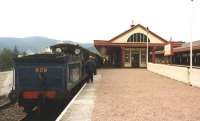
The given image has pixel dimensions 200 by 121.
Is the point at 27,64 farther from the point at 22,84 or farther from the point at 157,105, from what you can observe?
the point at 157,105

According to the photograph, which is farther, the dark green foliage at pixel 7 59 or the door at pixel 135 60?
the door at pixel 135 60

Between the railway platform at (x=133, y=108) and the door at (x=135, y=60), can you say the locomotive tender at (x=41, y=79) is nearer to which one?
the railway platform at (x=133, y=108)

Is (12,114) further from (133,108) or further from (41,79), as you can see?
(133,108)

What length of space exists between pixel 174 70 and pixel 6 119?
618 inches

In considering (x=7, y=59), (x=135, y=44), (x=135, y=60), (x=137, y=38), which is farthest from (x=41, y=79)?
(x=7, y=59)

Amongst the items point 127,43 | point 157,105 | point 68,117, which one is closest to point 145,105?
point 157,105

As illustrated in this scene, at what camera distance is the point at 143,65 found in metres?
63.0

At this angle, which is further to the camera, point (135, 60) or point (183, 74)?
point (135, 60)

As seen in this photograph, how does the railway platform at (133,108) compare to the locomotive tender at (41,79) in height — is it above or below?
below

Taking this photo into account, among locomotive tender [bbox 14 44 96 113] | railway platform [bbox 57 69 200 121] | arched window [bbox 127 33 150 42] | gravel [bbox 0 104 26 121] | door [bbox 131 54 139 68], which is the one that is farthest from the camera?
door [bbox 131 54 139 68]

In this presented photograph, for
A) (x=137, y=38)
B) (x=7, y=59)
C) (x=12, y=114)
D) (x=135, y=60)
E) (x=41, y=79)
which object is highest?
(x=137, y=38)

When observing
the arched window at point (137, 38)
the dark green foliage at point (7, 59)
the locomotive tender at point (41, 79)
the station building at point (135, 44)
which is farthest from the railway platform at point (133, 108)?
the arched window at point (137, 38)

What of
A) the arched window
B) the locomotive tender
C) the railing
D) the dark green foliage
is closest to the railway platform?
the locomotive tender

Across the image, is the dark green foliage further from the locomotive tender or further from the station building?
the station building
